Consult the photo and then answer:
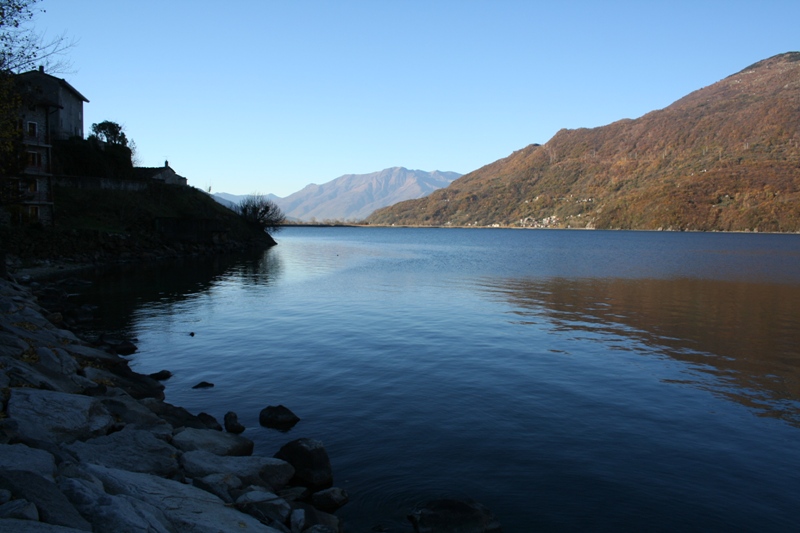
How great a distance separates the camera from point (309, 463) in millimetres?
12773

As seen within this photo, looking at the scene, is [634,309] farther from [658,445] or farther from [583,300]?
[658,445]

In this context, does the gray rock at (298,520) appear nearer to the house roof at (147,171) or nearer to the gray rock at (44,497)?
the gray rock at (44,497)

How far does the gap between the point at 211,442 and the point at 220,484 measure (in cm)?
261

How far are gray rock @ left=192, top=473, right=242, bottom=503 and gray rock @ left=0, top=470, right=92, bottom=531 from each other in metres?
3.17

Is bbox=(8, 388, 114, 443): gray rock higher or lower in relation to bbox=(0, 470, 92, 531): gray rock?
lower

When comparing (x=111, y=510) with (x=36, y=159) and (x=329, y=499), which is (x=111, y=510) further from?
(x=36, y=159)

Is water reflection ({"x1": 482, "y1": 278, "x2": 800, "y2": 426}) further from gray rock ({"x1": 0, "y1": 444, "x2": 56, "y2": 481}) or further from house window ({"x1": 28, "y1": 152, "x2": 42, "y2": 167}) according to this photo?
house window ({"x1": 28, "y1": 152, "x2": 42, "y2": 167})

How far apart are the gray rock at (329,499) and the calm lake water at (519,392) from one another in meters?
0.24

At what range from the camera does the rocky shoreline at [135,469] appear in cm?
762

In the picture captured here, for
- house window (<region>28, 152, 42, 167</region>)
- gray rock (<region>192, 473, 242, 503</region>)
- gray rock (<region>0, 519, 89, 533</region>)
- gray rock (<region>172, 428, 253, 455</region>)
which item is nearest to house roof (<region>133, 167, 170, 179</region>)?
house window (<region>28, 152, 42, 167</region>)

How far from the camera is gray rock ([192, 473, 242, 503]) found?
1041 cm

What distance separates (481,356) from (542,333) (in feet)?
20.5

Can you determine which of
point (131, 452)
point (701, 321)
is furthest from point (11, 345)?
point (701, 321)

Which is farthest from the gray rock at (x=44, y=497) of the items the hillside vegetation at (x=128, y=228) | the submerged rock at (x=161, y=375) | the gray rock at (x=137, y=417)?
the hillside vegetation at (x=128, y=228)
